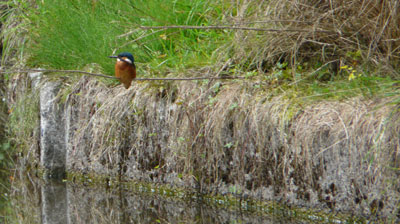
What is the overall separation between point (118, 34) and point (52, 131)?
1045 millimetres

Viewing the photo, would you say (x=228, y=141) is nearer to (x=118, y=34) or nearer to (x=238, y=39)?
(x=238, y=39)

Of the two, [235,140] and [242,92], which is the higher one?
[242,92]

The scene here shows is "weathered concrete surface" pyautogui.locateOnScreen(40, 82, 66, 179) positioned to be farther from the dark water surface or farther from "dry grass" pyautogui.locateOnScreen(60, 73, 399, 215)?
the dark water surface

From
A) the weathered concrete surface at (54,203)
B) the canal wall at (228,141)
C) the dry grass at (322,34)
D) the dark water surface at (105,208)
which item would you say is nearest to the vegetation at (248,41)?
the dry grass at (322,34)

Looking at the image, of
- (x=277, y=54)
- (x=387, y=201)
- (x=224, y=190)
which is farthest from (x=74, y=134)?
(x=387, y=201)

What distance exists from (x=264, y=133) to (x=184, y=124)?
670mm

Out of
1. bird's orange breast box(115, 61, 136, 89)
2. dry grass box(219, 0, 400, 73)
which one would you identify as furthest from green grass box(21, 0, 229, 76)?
bird's orange breast box(115, 61, 136, 89)

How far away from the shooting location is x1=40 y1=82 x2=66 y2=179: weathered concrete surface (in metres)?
4.71

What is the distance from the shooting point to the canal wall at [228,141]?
2.90 meters

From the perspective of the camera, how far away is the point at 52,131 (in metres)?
4.75

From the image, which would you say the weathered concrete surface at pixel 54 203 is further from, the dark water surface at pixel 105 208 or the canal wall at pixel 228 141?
the canal wall at pixel 228 141

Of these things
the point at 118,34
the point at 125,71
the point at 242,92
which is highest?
the point at 118,34

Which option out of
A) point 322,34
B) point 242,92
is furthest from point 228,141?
point 322,34

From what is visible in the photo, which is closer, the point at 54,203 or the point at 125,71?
the point at 125,71
